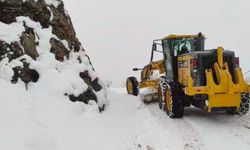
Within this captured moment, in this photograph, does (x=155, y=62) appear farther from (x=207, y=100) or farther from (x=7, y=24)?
(x=7, y=24)

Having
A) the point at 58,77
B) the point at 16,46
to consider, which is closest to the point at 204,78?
the point at 58,77

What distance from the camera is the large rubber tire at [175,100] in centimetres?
1045

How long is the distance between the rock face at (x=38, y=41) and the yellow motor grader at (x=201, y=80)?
2.17 meters

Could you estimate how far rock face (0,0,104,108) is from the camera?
27.9 feet

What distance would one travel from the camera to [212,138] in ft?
27.1

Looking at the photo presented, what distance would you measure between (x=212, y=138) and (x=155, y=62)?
6527 millimetres

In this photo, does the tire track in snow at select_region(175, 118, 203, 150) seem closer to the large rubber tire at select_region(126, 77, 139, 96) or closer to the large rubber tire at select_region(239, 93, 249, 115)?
the large rubber tire at select_region(239, 93, 249, 115)

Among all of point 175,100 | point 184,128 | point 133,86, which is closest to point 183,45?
point 175,100

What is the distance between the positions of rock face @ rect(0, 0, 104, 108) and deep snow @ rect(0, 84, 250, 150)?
64 cm

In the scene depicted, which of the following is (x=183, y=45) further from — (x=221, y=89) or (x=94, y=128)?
(x=94, y=128)

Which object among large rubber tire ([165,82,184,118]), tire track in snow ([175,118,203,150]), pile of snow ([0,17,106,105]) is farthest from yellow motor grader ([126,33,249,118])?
pile of snow ([0,17,106,105])

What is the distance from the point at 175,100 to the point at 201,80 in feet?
3.20

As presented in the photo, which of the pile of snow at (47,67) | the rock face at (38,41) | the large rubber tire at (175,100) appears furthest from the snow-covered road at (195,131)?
the pile of snow at (47,67)

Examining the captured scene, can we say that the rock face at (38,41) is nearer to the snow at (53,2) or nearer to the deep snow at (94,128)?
the snow at (53,2)
